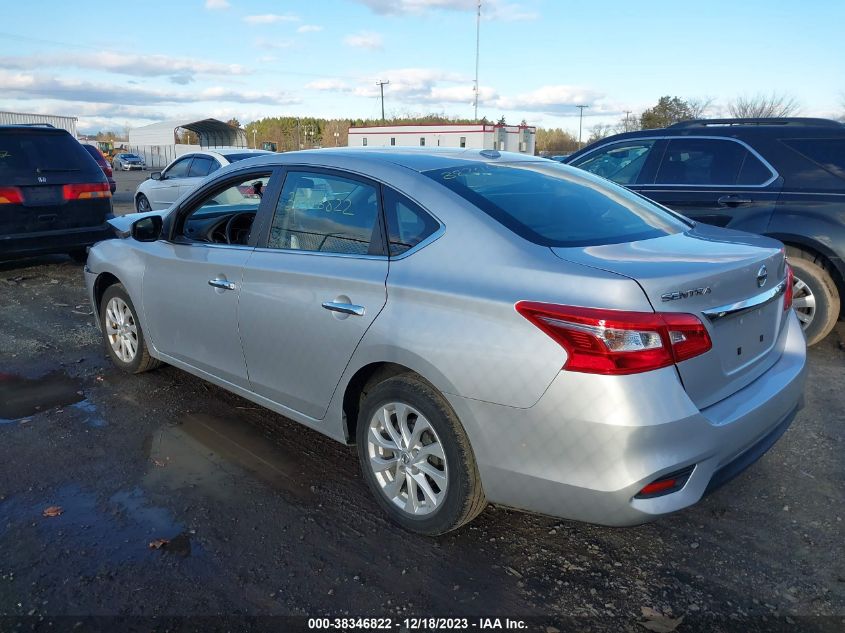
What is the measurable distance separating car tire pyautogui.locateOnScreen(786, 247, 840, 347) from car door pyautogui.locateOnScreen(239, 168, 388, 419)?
3997mm

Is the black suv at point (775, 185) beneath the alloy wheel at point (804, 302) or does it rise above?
above

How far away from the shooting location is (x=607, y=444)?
2.39 m

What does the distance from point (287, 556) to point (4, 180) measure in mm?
6979

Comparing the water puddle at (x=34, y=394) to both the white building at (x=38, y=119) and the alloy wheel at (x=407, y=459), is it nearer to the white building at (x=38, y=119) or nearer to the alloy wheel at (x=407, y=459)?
the alloy wheel at (x=407, y=459)

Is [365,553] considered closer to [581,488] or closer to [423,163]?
[581,488]

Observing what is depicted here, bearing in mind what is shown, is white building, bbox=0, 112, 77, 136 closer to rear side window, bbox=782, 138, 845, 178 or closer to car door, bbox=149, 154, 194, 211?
car door, bbox=149, 154, 194, 211

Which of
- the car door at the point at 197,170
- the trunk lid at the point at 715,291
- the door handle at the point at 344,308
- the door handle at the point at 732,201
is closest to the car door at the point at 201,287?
the door handle at the point at 344,308

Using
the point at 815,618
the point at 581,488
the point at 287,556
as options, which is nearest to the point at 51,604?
the point at 287,556

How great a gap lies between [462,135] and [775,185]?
41.4 m

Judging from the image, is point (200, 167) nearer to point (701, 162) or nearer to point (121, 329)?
point (121, 329)

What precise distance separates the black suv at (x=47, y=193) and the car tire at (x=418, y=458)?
263 inches

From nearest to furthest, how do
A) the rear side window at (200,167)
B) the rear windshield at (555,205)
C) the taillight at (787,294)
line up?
1. the rear windshield at (555,205)
2. the taillight at (787,294)
3. the rear side window at (200,167)

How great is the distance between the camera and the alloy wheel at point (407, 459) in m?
2.94

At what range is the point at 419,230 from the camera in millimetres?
3018
